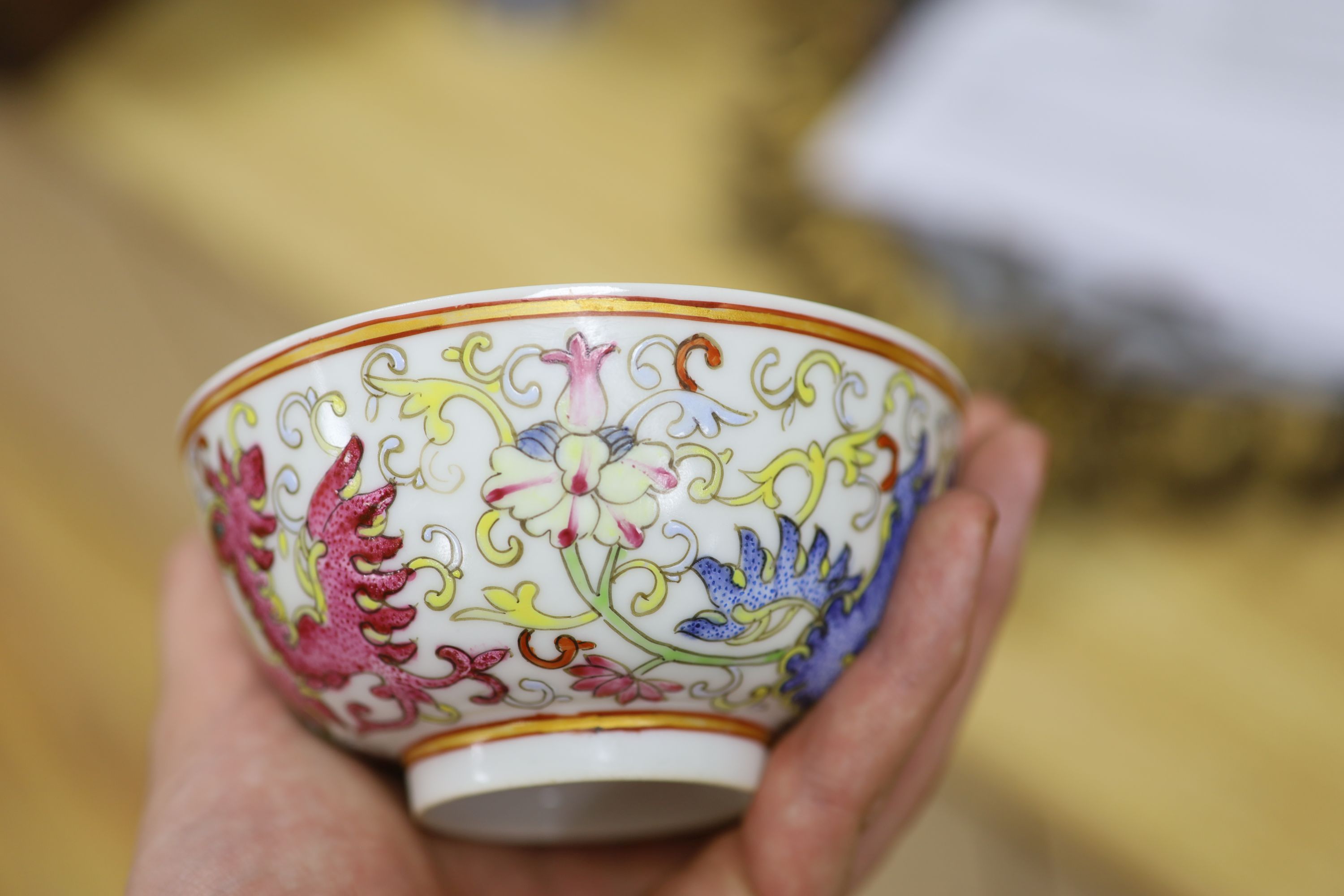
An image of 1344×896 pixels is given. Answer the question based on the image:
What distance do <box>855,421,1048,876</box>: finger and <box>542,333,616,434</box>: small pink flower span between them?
291 millimetres

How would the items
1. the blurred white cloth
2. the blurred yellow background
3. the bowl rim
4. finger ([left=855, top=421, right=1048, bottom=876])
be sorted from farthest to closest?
the blurred white cloth → the blurred yellow background → finger ([left=855, top=421, right=1048, bottom=876]) → the bowl rim

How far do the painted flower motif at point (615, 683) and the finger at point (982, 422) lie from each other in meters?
0.29

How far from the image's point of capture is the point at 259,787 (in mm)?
512

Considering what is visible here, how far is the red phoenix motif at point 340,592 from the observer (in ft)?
1.23

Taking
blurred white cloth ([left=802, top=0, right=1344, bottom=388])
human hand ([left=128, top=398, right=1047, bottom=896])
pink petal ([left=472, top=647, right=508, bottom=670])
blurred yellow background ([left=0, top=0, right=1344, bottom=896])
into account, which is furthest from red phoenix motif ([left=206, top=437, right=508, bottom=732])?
blurred white cloth ([left=802, top=0, right=1344, bottom=388])

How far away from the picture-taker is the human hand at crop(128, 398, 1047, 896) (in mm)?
443

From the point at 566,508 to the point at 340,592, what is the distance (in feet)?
0.33

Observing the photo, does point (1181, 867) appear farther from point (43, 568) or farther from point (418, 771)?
point (43, 568)

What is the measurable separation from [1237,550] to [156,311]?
1010mm

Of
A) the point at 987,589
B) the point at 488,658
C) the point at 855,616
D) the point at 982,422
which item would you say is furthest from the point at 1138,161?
the point at 488,658

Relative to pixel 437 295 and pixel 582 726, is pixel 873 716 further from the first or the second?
pixel 437 295

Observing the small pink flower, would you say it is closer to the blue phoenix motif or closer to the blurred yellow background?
the blue phoenix motif

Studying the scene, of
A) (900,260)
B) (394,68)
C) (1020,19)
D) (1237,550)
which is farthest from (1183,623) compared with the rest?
(394,68)

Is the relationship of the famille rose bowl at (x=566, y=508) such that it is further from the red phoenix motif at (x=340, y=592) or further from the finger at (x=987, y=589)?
the finger at (x=987, y=589)
